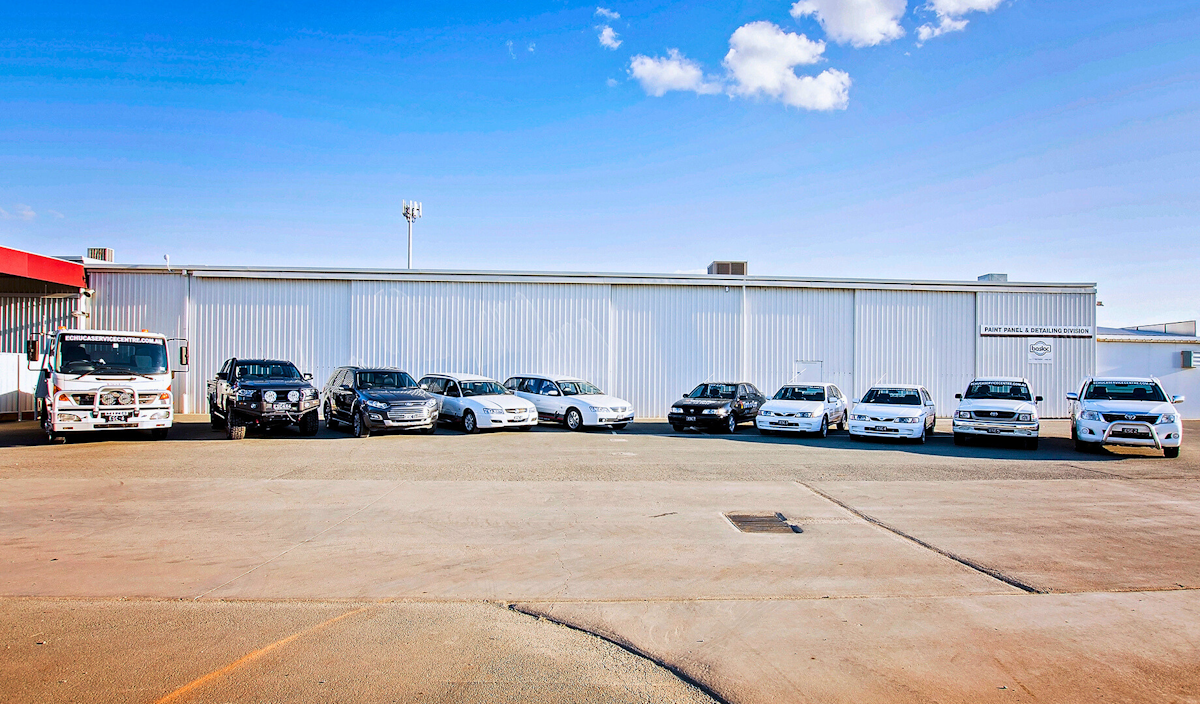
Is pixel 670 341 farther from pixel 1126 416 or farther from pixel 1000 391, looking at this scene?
pixel 1126 416

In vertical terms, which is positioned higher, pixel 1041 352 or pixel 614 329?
pixel 614 329

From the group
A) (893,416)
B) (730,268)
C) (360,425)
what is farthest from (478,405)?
(730,268)

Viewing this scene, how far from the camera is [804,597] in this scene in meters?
5.54

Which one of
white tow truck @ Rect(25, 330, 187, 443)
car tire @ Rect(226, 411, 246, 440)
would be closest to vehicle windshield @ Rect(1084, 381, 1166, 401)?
car tire @ Rect(226, 411, 246, 440)

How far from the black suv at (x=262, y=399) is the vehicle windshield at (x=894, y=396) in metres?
13.9

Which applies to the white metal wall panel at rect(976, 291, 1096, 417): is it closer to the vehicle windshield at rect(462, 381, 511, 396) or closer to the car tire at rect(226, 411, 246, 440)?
the vehicle windshield at rect(462, 381, 511, 396)

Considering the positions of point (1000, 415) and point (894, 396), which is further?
point (894, 396)

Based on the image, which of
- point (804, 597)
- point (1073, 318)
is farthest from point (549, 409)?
point (1073, 318)

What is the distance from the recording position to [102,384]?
14.6 meters

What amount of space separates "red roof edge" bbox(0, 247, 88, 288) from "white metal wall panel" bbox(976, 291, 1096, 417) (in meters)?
30.3

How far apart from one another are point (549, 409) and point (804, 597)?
14971mm

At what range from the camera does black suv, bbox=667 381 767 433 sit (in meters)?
19.1

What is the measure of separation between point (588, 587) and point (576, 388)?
14814mm

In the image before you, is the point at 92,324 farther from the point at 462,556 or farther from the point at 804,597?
the point at 804,597
